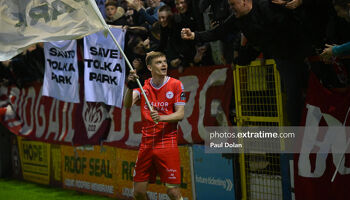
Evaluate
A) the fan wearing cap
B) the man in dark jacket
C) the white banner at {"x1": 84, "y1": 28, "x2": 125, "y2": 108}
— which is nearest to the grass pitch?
the white banner at {"x1": 84, "y1": 28, "x2": 125, "y2": 108}

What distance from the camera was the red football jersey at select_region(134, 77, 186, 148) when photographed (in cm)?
634

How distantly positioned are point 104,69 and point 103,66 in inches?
2.2

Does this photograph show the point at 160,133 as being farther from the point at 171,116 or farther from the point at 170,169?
the point at 170,169

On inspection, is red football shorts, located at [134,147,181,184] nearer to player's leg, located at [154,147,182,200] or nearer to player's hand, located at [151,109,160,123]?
player's leg, located at [154,147,182,200]

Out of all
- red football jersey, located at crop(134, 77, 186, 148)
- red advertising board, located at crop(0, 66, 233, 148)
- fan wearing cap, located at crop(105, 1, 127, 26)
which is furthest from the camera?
fan wearing cap, located at crop(105, 1, 127, 26)

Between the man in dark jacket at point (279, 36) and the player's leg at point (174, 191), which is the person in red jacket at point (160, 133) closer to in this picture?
the player's leg at point (174, 191)

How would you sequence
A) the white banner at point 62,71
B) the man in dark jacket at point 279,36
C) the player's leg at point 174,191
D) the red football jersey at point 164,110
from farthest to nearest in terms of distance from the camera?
the white banner at point 62,71 < the red football jersey at point 164,110 < the player's leg at point 174,191 < the man in dark jacket at point 279,36

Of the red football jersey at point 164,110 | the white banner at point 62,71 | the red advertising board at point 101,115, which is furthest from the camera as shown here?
the white banner at point 62,71

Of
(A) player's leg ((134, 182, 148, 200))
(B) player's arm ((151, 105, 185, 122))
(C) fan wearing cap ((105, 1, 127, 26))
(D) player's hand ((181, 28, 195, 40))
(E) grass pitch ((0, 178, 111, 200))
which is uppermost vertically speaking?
(C) fan wearing cap ((105, 1, 127, 26))

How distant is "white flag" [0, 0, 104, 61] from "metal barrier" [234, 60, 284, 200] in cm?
236

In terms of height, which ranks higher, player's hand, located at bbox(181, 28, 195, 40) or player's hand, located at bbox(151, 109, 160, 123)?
player's hand, located at bbox(181, 28, 195, 40)

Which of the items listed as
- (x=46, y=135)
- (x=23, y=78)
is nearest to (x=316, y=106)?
(x=46, y=135)

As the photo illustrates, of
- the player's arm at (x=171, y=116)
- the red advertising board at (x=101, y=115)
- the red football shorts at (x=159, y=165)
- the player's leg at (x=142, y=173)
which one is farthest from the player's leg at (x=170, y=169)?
Result: the red advertising board at (x=101, y=115)

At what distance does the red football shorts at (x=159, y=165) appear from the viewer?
6266mm
